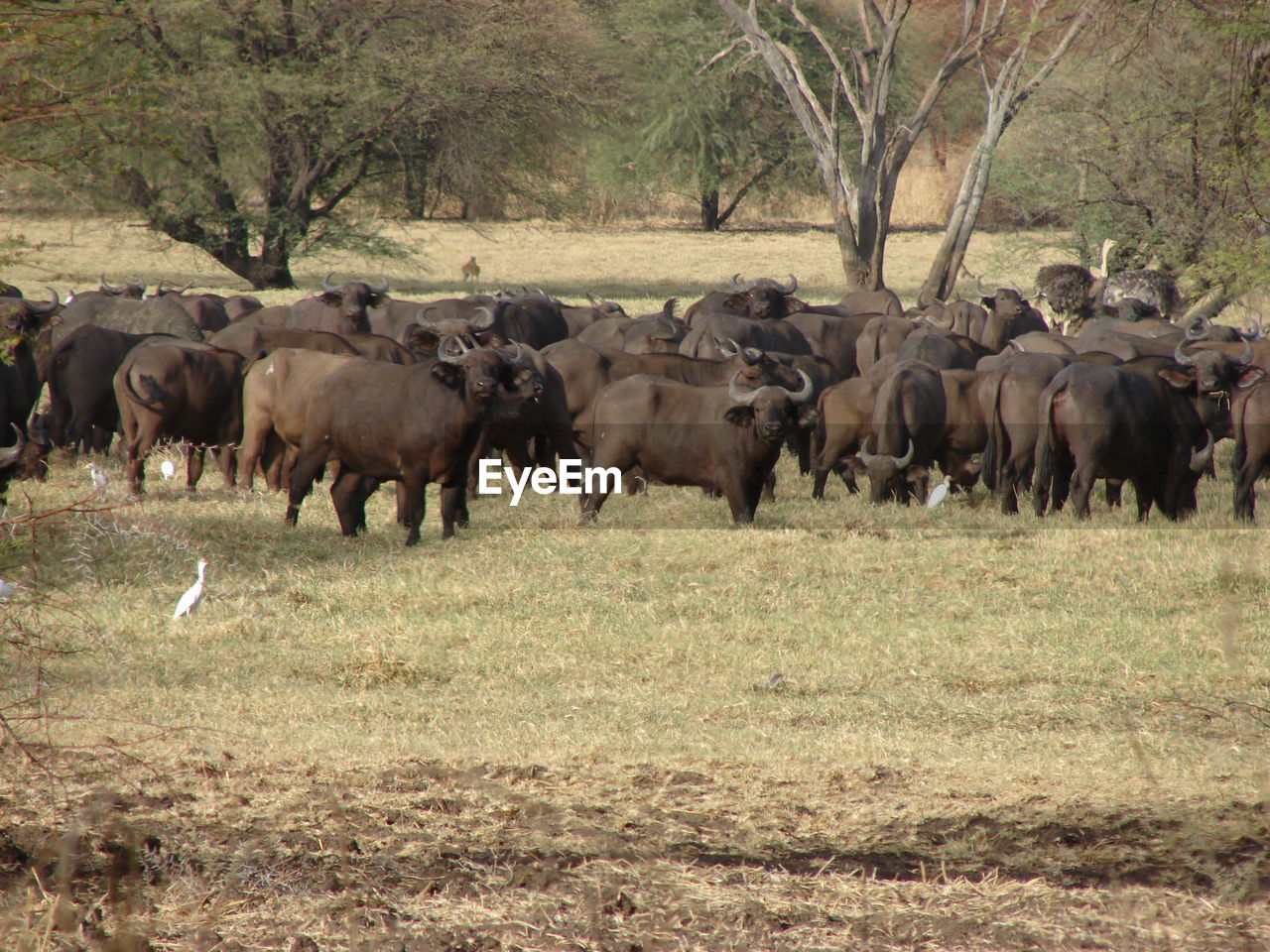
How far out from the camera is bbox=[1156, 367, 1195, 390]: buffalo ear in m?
11.7

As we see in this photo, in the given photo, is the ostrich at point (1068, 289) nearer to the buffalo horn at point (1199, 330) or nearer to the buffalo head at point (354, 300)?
the buffalo horn at point (1199, 330)

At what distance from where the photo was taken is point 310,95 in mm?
31172

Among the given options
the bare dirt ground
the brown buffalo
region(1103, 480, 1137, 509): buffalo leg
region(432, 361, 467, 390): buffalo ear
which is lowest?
the bare dirt ground

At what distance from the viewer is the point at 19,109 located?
464 cm

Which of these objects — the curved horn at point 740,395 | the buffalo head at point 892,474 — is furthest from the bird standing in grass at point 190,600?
the buffalo head at point 892,474

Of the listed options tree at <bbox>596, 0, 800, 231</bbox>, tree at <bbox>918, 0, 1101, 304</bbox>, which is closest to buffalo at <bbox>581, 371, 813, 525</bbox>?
tree at <bbox>918, 0, 1101, 304</bbox>

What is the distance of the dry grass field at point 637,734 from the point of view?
4.48 m

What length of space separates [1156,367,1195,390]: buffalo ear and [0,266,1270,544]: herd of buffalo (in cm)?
1

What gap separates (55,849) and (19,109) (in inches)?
95.7

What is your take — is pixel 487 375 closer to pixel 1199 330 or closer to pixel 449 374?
pixel 449 374

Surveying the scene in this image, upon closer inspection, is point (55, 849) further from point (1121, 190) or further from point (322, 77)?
point (322, 77)

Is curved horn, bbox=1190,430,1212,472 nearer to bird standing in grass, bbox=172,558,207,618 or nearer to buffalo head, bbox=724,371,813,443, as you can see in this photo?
buffalo head, bbox=724,371,813,443

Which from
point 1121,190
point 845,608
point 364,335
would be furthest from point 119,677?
point 1121,190

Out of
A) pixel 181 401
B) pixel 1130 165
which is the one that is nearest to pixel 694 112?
pixel 1130 165
